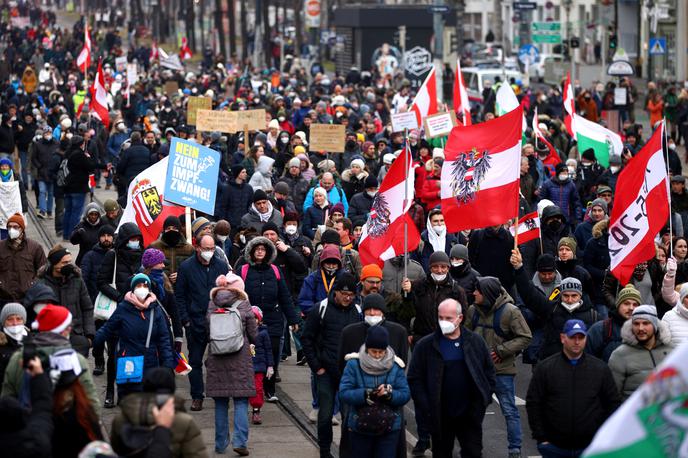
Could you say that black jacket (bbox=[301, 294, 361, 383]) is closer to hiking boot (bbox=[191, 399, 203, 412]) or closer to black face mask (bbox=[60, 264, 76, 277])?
hiking boot (bbox=[191, 399, 203, 412])

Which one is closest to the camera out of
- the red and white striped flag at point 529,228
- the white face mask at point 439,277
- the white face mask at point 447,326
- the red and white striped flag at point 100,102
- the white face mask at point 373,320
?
the white face mask at point 447,326

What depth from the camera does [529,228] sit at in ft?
51.6

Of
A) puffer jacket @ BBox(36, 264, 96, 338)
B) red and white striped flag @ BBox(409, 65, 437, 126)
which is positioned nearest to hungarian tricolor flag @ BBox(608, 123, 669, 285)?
puffer jacket @ BBox(36, 264, 96, 338)

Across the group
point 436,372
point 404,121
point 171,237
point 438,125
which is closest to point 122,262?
point 171,237

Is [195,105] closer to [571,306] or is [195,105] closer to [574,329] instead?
[571,306]

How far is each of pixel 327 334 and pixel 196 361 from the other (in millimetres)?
1830

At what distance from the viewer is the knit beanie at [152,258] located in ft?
43.2

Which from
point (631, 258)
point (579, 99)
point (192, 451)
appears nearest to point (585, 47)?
point (579, 99)

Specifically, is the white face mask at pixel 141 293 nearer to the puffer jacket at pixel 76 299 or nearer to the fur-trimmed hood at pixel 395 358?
the puffer jacket at pixel 76 299

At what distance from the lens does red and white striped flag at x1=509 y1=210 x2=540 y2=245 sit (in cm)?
1565

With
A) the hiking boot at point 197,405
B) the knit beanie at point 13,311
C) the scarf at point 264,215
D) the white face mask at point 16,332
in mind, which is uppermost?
the knit beanie at point 13,311

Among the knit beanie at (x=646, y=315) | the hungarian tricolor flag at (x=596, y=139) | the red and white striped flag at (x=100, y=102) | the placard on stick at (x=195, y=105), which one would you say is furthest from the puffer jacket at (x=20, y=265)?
the red and white striped flag at (x=100, y=102)

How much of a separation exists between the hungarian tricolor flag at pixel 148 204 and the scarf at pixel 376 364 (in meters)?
6.35

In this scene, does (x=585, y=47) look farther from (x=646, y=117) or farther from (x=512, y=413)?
(x=512, y=413)
